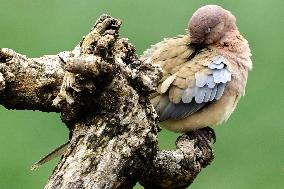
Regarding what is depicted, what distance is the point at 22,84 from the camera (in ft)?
13.8

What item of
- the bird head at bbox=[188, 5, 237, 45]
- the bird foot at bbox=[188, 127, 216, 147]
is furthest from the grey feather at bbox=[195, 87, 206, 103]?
the bird head at bbox=[188, 5, 237, 45]

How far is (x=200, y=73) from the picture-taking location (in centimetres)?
507

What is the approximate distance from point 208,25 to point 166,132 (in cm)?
273

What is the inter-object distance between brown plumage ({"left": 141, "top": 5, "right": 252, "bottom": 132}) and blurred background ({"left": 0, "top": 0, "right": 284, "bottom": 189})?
247 centimetres

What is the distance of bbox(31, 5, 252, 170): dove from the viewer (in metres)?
5.04

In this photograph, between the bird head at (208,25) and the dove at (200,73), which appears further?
the bird head at (208,25)

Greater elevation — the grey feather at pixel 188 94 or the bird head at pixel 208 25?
the bird head at pixel 208 25

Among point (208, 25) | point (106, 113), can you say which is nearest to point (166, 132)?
point (208, 25)

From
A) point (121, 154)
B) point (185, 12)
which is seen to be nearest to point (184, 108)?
point (121, 154)

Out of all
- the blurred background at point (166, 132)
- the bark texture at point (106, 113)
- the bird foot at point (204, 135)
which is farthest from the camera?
the blurred background at point (166, 132)

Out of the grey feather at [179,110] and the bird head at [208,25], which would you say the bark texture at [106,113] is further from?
the bird head at [208,25]

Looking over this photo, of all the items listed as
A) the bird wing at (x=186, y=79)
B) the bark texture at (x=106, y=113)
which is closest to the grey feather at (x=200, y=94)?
the bird wing at (x=186, y=79)

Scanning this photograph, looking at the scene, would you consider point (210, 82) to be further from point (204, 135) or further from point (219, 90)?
point (204, 135)

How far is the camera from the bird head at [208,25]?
5.18 metres
